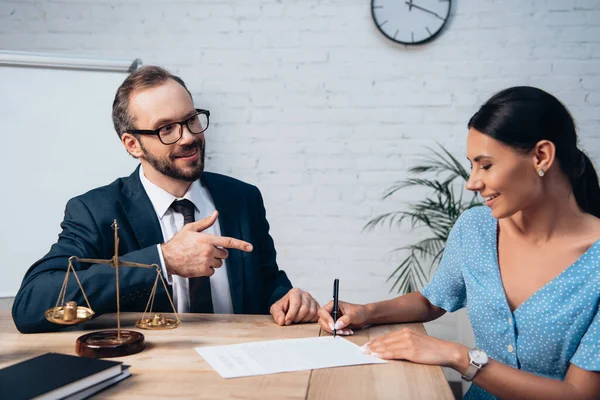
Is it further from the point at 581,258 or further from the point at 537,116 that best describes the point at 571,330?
the point at 537,116

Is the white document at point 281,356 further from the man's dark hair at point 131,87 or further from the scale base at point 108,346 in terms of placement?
the man's dark hair at point 131,87

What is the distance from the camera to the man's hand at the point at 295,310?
143cm

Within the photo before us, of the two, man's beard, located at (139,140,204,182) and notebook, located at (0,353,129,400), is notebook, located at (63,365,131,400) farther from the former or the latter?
man's beard, located at (139,140,204,182)

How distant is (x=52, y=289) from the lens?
140 cm

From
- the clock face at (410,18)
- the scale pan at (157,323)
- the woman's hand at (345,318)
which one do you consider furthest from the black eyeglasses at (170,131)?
the clock face at (410,18)

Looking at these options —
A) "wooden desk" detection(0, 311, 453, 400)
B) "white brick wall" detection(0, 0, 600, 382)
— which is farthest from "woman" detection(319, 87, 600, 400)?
"white brick wall" detection(0, 0, 600, 382)

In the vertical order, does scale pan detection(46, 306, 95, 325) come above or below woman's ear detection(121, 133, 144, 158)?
below

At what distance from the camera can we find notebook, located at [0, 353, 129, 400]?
0.85 meters

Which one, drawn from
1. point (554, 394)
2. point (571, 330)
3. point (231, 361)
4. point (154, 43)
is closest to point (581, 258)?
point (571, 330)

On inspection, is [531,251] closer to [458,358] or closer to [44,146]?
[458,358]

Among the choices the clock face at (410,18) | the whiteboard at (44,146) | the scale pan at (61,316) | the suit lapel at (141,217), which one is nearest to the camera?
the scale pan at (61,316)

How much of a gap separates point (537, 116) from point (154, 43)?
2340 mm

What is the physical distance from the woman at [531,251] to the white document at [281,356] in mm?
66

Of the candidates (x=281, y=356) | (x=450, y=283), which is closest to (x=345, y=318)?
(x=281, y=356)
